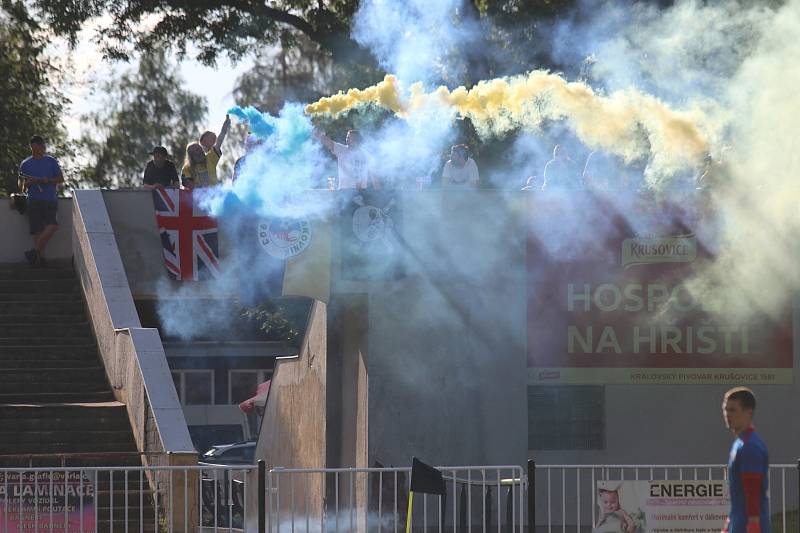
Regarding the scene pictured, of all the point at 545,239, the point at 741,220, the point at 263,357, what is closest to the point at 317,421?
the point at 545,239

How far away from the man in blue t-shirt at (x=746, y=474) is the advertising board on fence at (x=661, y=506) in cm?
242

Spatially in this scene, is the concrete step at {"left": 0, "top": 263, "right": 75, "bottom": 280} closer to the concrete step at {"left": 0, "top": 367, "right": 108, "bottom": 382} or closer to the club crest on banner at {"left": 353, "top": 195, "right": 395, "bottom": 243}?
the concrete step at {"left": 0, "top": 367, "right": 108, "bottom": 382}

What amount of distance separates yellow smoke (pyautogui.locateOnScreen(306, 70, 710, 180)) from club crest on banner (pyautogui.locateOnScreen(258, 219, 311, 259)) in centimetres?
204

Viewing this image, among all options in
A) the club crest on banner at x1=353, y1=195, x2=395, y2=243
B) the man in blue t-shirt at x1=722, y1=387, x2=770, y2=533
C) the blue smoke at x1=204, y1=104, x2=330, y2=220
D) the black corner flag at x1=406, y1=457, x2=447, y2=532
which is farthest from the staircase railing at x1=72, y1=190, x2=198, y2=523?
the man in blue t-shirt at x1=722, y1=387, x2=770, y2=533

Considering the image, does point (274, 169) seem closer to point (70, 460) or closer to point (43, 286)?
point (70, 460)

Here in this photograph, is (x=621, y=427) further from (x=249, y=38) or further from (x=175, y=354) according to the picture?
(x=175, y=354)

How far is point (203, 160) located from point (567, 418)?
643 centimetres

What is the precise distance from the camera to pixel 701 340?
17781 millimetres

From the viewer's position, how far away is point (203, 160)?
20984 mm

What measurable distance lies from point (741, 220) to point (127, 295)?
769 cm

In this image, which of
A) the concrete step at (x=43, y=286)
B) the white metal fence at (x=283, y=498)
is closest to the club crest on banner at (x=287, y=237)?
the white metal fence at (x=283, y=498)

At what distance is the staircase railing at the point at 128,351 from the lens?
1611 cm

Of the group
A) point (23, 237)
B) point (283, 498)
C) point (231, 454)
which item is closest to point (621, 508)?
point (283, 498)

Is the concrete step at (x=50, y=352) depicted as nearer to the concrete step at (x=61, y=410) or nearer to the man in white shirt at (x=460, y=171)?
the concrete step at (x=61, y=410)
